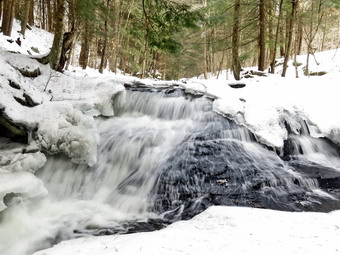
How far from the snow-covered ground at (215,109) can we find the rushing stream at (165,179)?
0.39 meters

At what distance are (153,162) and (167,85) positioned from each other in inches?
190

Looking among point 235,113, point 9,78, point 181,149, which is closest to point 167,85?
point 235,113

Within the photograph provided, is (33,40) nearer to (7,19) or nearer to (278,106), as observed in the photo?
(7,19)

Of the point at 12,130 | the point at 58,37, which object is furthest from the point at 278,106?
the point at 12,130

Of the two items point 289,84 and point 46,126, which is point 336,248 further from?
point 289,84

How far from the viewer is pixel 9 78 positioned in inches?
226

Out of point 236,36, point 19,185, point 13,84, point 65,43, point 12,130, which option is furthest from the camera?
point 236,36

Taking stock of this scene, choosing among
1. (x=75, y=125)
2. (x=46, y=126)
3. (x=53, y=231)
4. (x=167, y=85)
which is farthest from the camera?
(x=167, y=85)

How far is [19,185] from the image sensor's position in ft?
13.5

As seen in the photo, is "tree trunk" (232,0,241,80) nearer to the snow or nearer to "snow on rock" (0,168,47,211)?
the snow

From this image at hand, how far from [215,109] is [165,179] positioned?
3.22m

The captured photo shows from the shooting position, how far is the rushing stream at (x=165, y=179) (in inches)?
165

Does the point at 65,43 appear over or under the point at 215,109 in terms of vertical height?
over

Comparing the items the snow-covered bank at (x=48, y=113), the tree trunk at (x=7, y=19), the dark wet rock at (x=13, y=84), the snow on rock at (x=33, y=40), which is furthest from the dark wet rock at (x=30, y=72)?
the tree trunk at (x=7, y=19)
